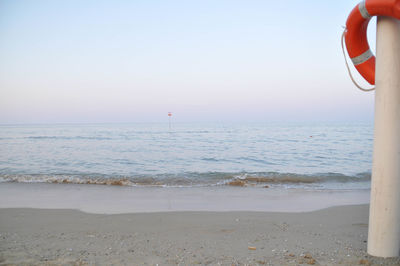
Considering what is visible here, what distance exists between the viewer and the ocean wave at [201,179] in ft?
32.4

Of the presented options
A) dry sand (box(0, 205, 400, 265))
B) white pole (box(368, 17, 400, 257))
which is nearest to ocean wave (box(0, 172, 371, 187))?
dry sand (box(0, 205, 400, 265))

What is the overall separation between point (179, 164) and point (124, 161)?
9.81ft

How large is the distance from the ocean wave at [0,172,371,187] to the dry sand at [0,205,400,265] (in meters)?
4.21

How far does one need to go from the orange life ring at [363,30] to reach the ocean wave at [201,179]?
21.5 ft

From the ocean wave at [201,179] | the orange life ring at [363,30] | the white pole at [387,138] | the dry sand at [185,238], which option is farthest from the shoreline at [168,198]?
the orange life ring at [363,30]

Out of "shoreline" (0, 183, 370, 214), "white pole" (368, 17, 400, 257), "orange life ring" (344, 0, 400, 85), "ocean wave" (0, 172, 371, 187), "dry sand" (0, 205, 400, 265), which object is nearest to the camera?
"orange life ring" (344, 0, 400, 85)

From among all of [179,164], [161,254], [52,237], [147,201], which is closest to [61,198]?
[147,201]

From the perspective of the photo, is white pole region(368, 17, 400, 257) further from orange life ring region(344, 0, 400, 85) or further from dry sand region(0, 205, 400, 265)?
dry sand region(0, 205, 400, 265)

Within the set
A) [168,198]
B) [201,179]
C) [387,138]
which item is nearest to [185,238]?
[387,138]

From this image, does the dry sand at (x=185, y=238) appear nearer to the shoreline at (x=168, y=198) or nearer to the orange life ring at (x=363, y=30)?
the shoreline at (x=168, y=198)

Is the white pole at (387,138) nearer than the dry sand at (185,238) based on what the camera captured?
Yes

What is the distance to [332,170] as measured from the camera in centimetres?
1262

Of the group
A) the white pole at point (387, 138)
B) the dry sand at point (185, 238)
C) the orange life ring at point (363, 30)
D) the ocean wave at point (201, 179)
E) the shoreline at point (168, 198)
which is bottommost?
the ocean wave at point (201, 179)

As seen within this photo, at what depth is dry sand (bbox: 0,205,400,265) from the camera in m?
3.19
